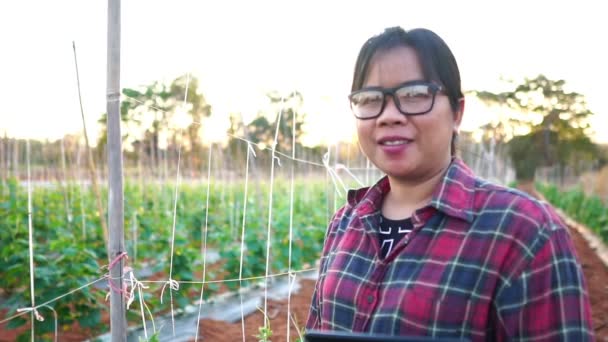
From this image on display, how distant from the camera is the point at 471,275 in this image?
0.96 meters

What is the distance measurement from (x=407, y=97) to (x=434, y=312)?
0.41 metres

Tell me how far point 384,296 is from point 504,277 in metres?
0.23

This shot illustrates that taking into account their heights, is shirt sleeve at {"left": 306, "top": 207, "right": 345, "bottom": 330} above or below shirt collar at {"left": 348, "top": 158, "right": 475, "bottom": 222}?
below

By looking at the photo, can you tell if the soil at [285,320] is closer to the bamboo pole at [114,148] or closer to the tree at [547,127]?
the bamboo pole at [114,148]

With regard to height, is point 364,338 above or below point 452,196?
below

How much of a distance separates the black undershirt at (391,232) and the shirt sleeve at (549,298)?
0.25 meters

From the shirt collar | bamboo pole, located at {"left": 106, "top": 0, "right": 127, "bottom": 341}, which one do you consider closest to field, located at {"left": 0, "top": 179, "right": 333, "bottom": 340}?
bamboo pole, located at {"left": 106, "top": 0, "right": 127, "bottom": 341}

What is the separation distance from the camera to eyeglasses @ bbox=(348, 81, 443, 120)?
1.08m

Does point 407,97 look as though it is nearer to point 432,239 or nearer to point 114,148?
point 432,239

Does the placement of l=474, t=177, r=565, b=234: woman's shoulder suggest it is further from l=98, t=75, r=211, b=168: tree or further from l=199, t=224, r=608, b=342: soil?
l=98, t=75, r=211, b=168: tree

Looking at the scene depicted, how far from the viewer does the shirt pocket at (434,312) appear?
961mm

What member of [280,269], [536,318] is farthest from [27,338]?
[536,318]

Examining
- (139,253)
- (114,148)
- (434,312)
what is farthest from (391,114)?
(139,253)

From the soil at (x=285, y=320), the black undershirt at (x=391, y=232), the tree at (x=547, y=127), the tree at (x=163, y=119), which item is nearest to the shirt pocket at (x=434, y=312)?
the black undershirt at (x=391, y=232)
